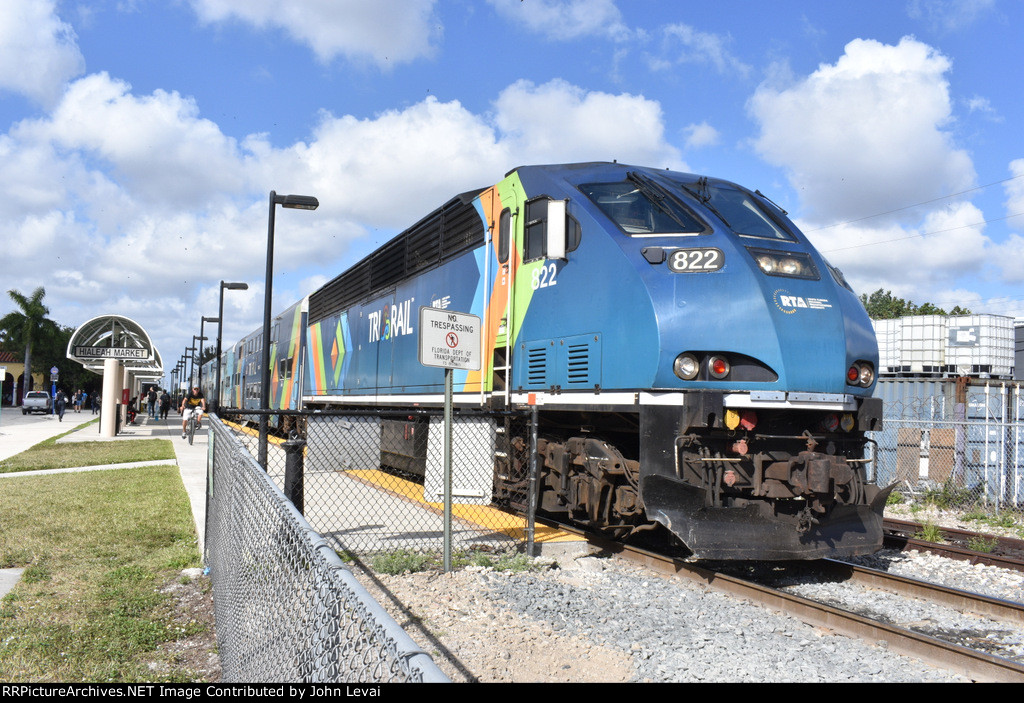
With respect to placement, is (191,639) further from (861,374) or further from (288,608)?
(861,374)

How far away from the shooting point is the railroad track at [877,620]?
454 centimetres

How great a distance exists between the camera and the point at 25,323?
63.5m

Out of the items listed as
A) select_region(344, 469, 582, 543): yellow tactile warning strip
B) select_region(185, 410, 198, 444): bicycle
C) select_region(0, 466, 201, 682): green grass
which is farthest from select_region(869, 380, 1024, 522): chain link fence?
select_region(185, 410, 198, 444): bicycle

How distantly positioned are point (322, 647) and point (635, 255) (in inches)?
197

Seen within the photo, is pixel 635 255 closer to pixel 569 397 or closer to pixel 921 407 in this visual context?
pixel 569 397

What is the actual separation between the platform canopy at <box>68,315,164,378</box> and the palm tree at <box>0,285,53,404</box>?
148 ft

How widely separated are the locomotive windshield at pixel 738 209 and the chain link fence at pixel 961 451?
5.88 meters

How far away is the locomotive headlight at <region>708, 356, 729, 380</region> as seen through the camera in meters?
6.11

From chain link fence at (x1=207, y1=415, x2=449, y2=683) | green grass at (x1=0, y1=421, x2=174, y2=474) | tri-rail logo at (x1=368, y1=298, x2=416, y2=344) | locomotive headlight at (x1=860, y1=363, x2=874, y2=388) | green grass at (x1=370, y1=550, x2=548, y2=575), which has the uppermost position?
tri-rail logo at (x1=368, y1=298, x2=416, y2=344)

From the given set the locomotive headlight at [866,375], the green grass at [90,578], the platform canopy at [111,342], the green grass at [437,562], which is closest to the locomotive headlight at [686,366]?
the locomotive headlight at [866,375]

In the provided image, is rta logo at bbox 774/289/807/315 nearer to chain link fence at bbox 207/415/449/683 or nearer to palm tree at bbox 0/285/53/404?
chain link fence at bbox 207/415/449/683

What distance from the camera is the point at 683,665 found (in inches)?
177

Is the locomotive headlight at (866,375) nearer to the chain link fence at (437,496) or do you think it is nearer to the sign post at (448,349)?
the chain link fence at (437,496)
